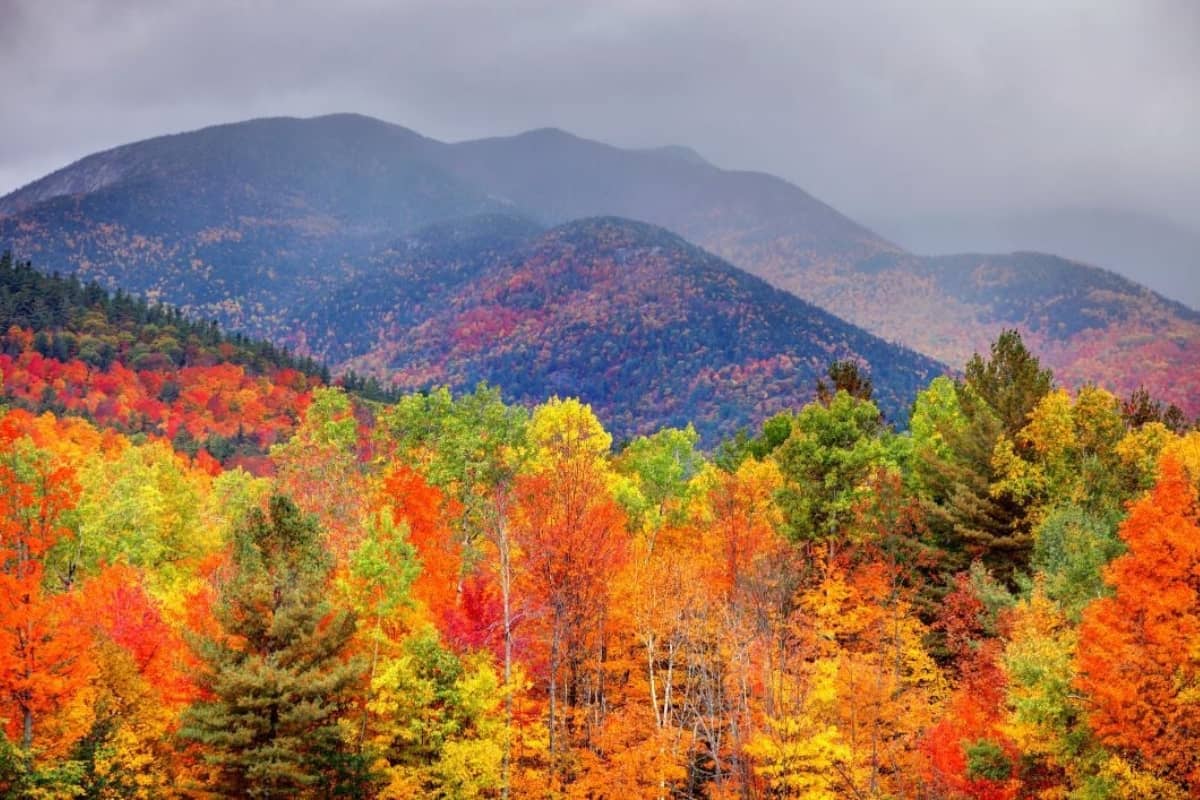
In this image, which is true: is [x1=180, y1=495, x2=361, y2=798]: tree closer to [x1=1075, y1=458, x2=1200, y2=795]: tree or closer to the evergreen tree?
[x1=1075, y1=458, x2=1200, y2=795]: tree

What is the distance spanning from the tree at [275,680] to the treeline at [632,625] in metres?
0.12

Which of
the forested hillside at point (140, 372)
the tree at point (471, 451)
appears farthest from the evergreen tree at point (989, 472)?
the forested hillside at point (140, 372)

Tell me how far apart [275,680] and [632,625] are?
1613 cm

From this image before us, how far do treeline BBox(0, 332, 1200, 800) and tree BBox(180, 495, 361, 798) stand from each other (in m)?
0.12

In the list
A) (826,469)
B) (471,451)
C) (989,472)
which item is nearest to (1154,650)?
(989,472)

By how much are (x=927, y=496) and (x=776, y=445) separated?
1870 centimetres

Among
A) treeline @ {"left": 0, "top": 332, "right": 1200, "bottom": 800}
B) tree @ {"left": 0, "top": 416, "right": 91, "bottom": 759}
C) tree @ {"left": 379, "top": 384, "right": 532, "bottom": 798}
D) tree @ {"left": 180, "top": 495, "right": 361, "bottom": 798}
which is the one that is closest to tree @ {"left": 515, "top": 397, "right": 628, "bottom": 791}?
treeline @ {"left": 0, "top": 332, "right": 1200, "bottom": 800}

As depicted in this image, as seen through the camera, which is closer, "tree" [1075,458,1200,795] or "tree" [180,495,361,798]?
"tree" [1075,458,1200,795]

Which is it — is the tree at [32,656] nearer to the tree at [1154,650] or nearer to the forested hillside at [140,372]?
the tree at [1154,650]

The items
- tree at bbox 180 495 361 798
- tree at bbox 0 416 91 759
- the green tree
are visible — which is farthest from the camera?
the green tree

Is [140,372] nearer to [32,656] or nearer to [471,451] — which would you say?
[471,451]

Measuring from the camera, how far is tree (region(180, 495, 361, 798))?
2850cm

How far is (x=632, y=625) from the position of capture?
39.4m

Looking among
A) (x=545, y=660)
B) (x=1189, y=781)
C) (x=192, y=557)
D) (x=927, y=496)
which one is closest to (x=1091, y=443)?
(x=927, y=496)
